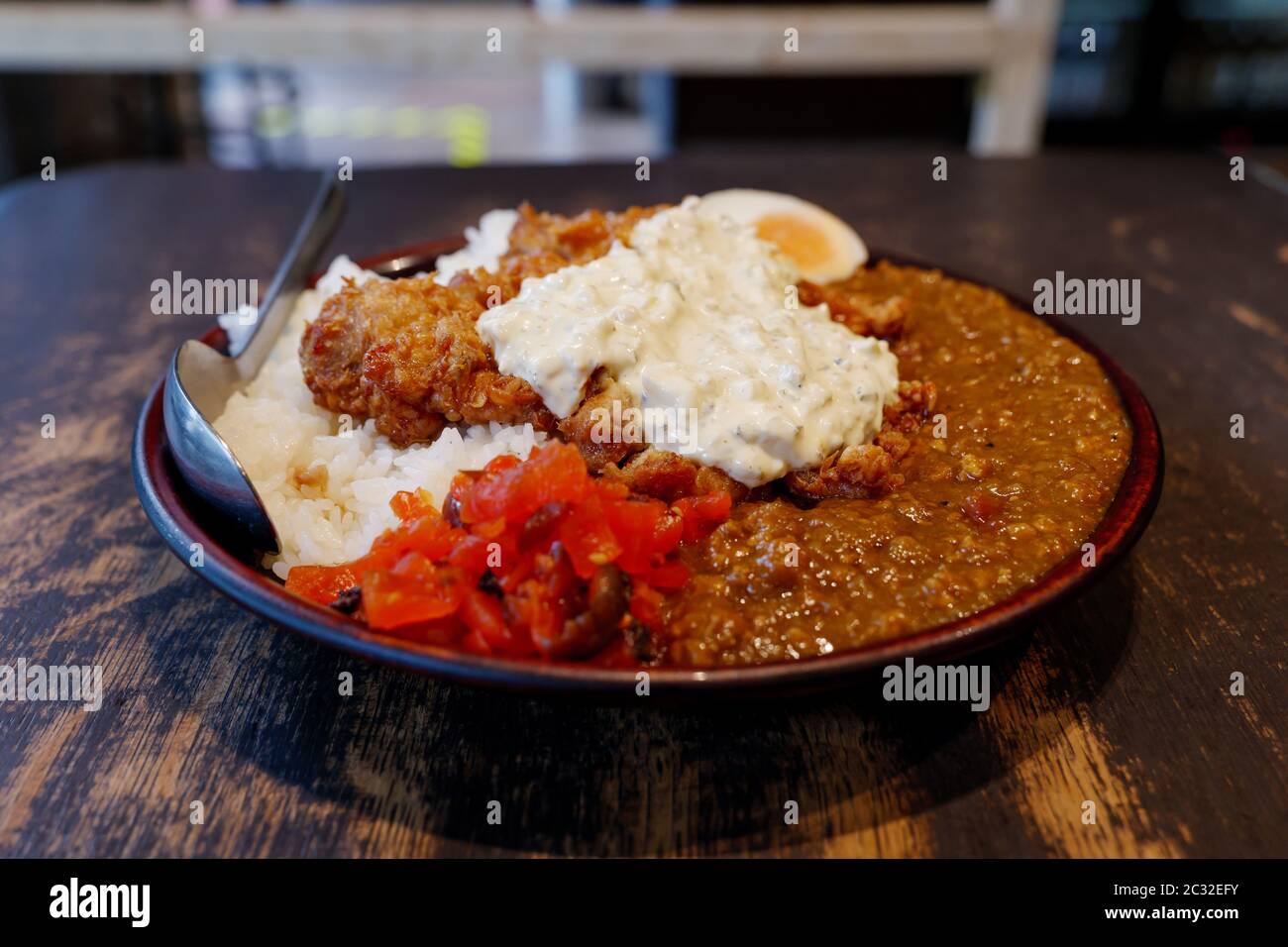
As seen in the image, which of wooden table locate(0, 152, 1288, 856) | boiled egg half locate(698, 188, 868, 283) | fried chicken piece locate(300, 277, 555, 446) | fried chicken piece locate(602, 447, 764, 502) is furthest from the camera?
boiled egg half locate(698, 188, 868, 283)

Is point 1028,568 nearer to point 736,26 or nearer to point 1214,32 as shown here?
point 736,26

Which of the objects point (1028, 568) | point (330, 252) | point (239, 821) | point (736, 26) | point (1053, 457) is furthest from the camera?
point (736, 26)

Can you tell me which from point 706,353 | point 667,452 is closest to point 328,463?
point 667,452

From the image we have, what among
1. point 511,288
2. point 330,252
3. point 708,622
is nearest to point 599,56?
point 330,252
